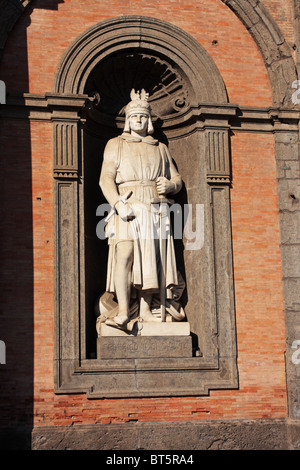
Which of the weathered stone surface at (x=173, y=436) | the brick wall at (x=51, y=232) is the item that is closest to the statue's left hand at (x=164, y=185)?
the brick wall at (x=51, y=232)

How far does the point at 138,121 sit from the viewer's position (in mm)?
13945

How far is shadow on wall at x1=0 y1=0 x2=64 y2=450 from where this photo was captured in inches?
489

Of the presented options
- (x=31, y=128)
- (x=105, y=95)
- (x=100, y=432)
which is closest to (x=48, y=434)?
(x=100, y=432)

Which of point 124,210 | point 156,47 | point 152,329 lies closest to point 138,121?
point 156,47

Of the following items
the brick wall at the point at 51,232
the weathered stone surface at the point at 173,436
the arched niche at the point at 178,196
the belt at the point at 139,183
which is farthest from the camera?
the belt at the point at 139,183

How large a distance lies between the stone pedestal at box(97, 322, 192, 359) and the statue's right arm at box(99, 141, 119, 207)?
6.53 feet

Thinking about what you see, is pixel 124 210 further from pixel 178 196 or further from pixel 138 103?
pixel 138 103

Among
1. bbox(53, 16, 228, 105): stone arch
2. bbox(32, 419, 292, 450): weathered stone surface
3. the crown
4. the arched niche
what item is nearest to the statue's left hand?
the arched niche

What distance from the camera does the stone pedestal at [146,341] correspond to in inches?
508

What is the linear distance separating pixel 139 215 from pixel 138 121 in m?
1.63

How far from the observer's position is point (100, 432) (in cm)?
1245

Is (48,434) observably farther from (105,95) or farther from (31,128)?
(105,95)

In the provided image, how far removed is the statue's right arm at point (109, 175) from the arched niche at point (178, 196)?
15.1 inches

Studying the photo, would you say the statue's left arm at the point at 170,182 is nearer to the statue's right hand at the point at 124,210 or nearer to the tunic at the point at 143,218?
the tunic at the point at 143,218
